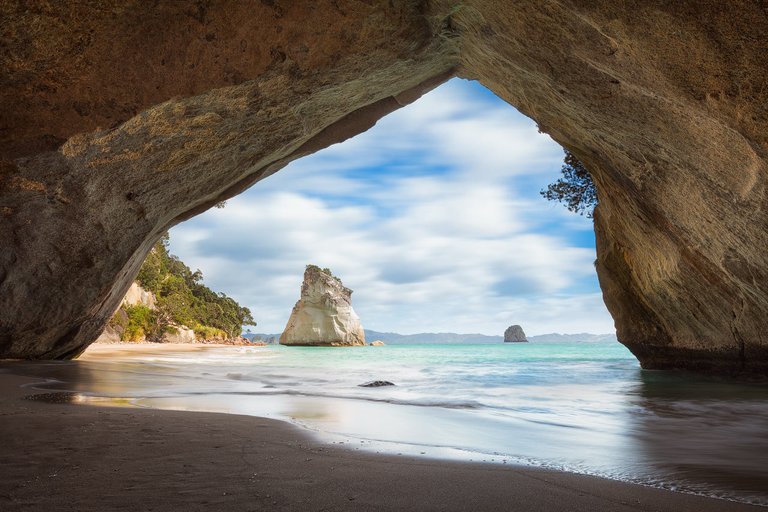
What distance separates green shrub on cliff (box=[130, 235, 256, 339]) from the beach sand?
34.6 meters

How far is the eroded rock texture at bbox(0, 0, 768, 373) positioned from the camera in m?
5.11

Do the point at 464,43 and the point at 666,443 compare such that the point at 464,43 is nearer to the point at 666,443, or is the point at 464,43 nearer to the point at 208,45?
the point at 208,45

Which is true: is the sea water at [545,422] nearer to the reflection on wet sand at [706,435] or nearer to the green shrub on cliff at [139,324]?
the reflection on wet sand at [706,435]

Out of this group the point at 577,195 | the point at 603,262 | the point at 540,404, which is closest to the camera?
the point at 540,404

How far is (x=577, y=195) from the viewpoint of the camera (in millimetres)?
14867

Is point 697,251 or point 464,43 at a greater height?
point 464,43

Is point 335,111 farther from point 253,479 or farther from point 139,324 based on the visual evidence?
point 139,324

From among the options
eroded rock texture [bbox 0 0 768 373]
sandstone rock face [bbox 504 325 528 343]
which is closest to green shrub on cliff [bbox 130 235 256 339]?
eroded rock texture [bbox 0 0 768 373]

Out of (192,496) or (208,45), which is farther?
(208,45)

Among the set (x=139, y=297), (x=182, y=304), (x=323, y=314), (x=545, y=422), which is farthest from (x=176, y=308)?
(x=545, y=422)

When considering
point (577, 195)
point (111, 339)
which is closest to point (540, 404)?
point (577, 195)

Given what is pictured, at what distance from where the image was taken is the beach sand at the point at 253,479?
238 centimetres

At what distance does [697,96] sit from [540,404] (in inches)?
185

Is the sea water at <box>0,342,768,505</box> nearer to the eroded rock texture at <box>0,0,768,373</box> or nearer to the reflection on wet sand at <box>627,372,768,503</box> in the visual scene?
the reflection on wet sand at <box>627,372,768,503</box>
